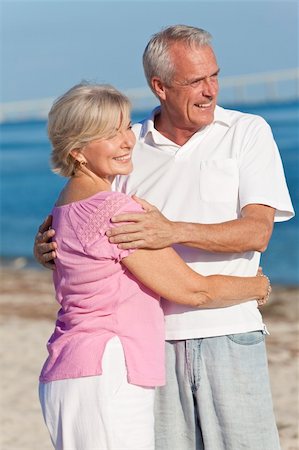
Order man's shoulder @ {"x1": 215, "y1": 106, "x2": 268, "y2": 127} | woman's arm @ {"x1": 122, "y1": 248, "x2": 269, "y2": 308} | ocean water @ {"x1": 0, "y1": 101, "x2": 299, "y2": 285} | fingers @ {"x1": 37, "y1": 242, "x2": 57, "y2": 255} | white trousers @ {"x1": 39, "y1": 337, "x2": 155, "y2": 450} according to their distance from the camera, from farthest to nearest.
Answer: ocean water @ {"x1": 0, "y1": 101, "x2": 299, "y2": 285} → man's shoulder @ {"x1": 215, "y1": 106, "x2": 268, "y2": 127} → fingers @ {"x1": 37, "y1": 242, "x2": 57, "y2": 255} → woman's arm @ {"x1": 122, "y1": 248, "x2": 269, "y2": 308} → white trousers @ {"x1": 39, "y1": 337, "x2": 155, "y2": 450}

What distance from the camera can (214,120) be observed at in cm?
336

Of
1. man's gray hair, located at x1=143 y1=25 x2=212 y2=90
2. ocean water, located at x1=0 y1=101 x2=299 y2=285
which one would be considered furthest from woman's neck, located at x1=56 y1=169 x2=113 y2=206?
ocean water, located at x1=0 y1=101 x2=299 y2=285

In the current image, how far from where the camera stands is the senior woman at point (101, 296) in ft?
9.61

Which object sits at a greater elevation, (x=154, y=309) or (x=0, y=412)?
(x=154, y=309)

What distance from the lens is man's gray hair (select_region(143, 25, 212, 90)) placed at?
3.32 m

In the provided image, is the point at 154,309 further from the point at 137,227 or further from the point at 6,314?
the point at 6,314

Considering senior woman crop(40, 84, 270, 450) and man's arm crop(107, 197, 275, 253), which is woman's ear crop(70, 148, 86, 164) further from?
man's arm crop(107, 197, 275, 253)

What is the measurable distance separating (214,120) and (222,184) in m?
0.21

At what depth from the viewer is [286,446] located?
18.6 ft

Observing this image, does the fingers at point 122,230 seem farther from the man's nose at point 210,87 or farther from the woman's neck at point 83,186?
the man's nose at point 210,87

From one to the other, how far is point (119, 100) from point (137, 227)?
34 cm

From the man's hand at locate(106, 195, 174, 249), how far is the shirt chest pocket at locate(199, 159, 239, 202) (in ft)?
0.81

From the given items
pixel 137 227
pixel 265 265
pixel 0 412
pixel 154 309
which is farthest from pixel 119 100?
pixel 265 265

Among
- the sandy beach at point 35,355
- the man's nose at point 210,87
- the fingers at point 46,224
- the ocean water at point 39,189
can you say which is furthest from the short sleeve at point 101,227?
the ocean water at point 39,189
